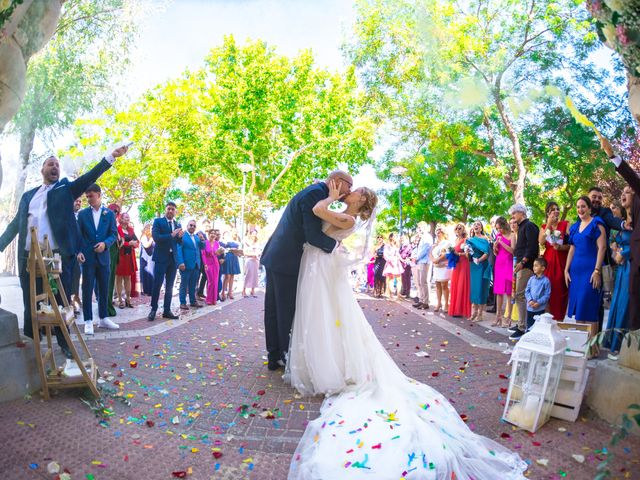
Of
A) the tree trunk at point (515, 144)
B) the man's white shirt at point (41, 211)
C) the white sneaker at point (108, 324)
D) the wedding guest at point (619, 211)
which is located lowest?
the white sneaker at point (108, 324)

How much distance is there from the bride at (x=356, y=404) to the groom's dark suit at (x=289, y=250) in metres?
0.12

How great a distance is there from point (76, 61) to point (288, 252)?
1448 centimetres

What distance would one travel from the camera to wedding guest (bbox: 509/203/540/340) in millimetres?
7406

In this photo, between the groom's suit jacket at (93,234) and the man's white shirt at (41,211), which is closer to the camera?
the man's white shirt at (41,211)

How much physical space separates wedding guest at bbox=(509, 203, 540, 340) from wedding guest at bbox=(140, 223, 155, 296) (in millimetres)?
9072

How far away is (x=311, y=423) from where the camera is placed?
11.1ft

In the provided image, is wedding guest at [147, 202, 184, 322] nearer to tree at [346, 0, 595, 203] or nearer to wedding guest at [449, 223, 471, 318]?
wedding guest at [449, 223, 471, 318]

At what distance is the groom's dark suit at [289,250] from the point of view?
470 centimetres

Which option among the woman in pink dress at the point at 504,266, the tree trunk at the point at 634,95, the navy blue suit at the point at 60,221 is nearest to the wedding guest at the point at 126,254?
the navy blue suit at the point at 60,221

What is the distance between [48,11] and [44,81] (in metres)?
12.5

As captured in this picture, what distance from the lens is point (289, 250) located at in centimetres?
494

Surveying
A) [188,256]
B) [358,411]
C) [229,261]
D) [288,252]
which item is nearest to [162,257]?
[188,256]

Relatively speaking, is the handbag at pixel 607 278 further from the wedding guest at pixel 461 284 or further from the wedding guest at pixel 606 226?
the wedding guest at pixel 461 284

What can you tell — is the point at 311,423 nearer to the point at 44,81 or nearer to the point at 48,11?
the point at 48,11
